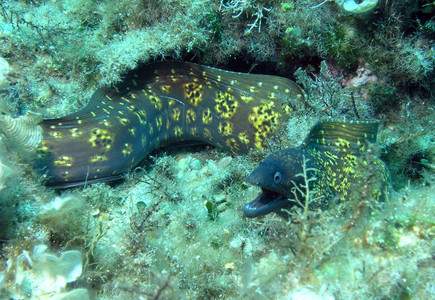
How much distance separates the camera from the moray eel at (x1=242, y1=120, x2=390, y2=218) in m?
2.49

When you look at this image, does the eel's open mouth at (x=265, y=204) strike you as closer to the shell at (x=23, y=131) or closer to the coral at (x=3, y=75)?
the shell at (x=23, y=131)

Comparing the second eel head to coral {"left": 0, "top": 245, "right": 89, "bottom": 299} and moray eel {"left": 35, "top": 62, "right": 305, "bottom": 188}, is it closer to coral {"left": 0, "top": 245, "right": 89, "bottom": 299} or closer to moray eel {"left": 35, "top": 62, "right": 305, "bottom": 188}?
moray eel {"left": 35, "top": 62, "right": 305, "bottom": 188}

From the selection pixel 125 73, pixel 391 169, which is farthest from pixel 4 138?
pixel 391 169

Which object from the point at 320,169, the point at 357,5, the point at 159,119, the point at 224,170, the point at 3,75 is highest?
the point at 357,5

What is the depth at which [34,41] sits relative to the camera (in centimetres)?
438

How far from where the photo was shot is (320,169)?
291 cm

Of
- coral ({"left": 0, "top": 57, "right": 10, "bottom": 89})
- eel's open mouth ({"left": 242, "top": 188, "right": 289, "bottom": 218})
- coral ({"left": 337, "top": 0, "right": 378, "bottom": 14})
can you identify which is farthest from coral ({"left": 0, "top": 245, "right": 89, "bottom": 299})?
coral ({"left": 337, "top": 0, "right": 378, "bottom": 14})

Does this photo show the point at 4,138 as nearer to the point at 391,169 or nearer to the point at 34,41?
the point at 34,41

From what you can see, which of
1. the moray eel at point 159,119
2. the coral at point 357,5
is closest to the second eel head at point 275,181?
the moray eel at point 159,119

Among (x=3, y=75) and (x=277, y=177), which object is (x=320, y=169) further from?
(x=3, y=75)

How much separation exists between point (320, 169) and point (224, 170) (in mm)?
1502

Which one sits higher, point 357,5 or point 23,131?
point 357,5

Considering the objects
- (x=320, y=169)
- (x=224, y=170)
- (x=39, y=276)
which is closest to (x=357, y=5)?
(x=320, y=169)

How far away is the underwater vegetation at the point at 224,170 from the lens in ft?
5.86
